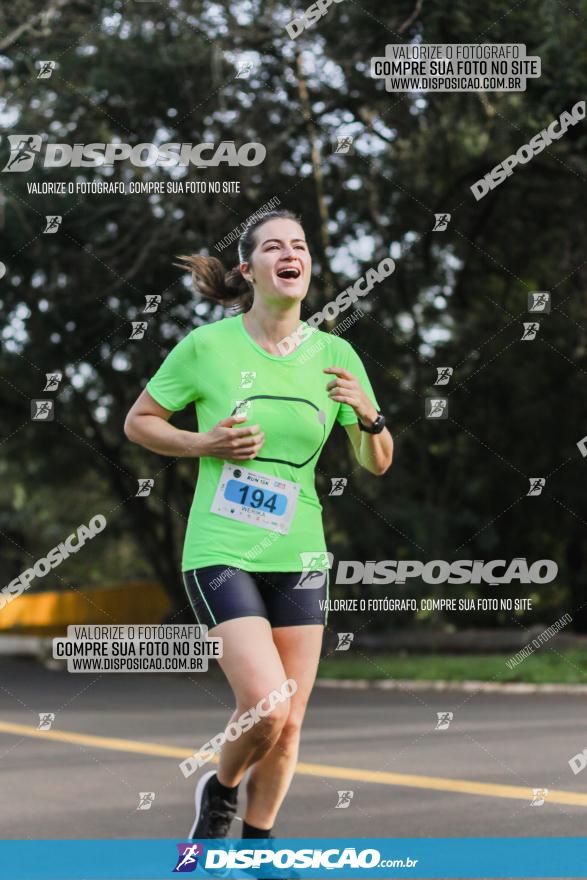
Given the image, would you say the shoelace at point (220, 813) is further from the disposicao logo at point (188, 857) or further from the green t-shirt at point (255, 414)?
the green t-shirt at point (255, 414)

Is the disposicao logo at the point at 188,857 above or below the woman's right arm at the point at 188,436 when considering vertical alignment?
below

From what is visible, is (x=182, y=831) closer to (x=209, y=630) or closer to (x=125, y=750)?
(x=209, y=630)

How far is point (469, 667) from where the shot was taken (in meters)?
16.5

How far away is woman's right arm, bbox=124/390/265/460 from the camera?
4566 mm

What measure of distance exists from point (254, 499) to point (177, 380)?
516mm

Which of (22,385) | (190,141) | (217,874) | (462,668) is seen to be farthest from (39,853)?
(22,385)

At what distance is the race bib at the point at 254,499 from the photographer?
4.66m

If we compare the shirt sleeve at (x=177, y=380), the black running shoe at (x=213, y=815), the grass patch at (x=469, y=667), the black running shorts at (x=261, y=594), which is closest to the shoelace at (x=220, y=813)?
the black running shoe at (x=213, y=815)

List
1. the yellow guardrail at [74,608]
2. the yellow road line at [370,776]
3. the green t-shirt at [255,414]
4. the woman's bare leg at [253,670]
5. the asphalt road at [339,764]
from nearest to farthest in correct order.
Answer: the woman's bare leg at [253,670] < the green t-shirt at [255,414] < the asphalt road at [339,764] < the yellow road line at [370,776] < the yellow guardrail at [74,608]

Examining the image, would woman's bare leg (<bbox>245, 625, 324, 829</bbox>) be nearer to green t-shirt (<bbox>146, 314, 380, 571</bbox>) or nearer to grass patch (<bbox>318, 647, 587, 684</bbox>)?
green t-shirt (<bbox>146, 314, 380, 571</bbox>)

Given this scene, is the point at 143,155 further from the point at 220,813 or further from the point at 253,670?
the point at 253,670

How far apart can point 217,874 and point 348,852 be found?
515mm

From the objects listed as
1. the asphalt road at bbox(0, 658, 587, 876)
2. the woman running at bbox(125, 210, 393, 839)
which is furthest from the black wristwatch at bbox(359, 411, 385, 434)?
the asphalt road at bbox(0, 658, 587, 876)

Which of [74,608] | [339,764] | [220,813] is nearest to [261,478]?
[220,813]
